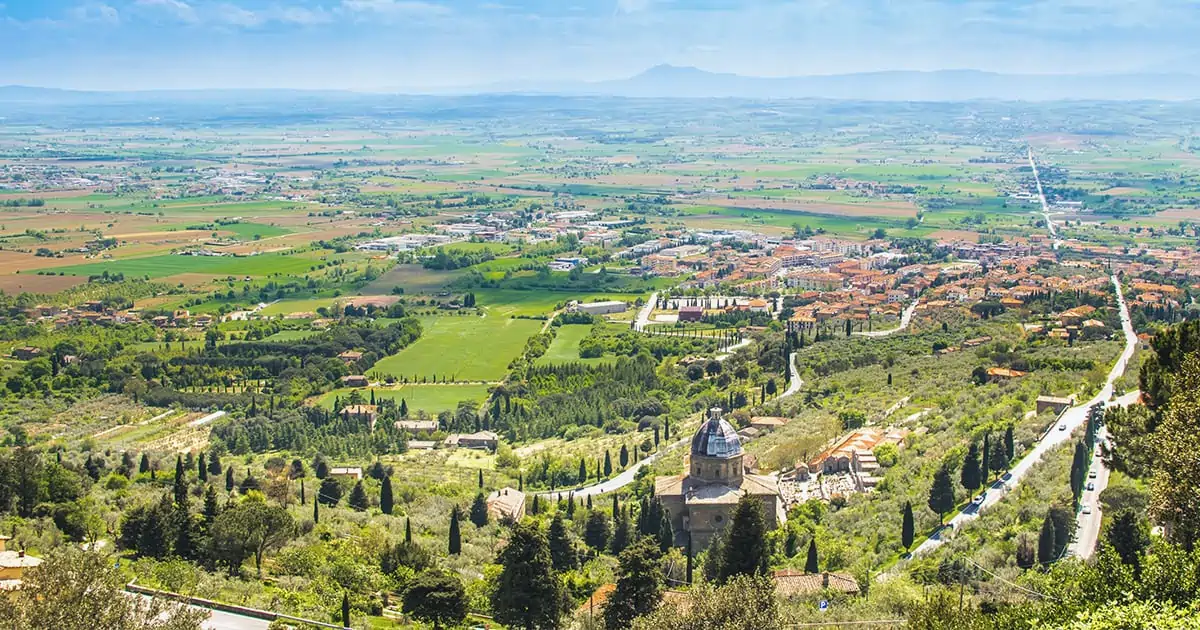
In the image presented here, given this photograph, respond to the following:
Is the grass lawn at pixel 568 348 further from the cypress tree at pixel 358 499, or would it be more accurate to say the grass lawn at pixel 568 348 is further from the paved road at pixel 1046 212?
the paved road at pixel 1046 212

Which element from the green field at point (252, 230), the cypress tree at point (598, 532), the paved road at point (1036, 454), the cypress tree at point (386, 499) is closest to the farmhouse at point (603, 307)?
the paved road at point (1036, 454)

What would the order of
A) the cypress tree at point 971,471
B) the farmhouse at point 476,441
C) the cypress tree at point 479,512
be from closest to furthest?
the cypress tree at point 971,471 < the cypress tree at point 479,512 < the farmhouse at point 476,441

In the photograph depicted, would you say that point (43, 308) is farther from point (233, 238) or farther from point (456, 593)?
point (456, 593)

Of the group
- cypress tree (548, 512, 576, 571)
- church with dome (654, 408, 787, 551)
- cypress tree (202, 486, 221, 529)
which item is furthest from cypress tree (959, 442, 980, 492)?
cypress tree (202, 486, 221, 529)

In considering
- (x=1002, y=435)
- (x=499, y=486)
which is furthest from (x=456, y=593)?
(x=1002, y=435)

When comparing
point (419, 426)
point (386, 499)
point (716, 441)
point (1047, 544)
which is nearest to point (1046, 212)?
point (419, 426)

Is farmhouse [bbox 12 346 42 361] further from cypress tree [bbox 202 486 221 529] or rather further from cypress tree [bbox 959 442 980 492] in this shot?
cypress tree [bbox 959 442 980 492]

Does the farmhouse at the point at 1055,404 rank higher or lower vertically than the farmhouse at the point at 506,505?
higher

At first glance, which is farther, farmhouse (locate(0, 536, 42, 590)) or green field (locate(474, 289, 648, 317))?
green field (locate(474, 289, 648, 317))
